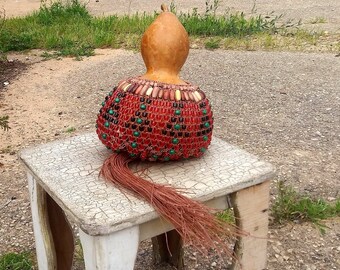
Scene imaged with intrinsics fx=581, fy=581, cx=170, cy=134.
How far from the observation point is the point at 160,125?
5.10 feet

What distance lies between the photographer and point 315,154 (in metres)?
2.95

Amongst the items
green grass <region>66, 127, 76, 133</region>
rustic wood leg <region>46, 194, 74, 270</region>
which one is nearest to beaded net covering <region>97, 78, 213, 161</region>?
rustic wood leg <region>46, 194, 74, 270</region>

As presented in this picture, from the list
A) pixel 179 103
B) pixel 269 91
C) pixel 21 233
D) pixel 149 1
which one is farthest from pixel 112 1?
pixel 179 103

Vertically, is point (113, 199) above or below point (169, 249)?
above

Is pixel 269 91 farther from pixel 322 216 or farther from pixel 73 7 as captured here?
pixel 73 7

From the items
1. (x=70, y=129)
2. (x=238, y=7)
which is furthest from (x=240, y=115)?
A: (x=238, y=7)

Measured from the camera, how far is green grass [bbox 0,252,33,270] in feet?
6.82

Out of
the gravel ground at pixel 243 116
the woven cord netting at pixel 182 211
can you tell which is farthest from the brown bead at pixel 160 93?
the gravel ground at pixel 243 116

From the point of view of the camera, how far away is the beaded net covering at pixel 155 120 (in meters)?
1.56

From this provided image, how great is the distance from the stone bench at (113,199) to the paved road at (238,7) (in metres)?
4.44

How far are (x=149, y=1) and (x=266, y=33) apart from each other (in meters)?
2.48

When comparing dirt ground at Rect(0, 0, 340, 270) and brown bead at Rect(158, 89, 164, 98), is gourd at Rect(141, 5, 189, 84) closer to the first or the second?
brown bead at Rect(158, 89, 164, 98)

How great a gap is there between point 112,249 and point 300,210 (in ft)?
3.92

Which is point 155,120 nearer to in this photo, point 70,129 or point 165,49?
point 165,49
